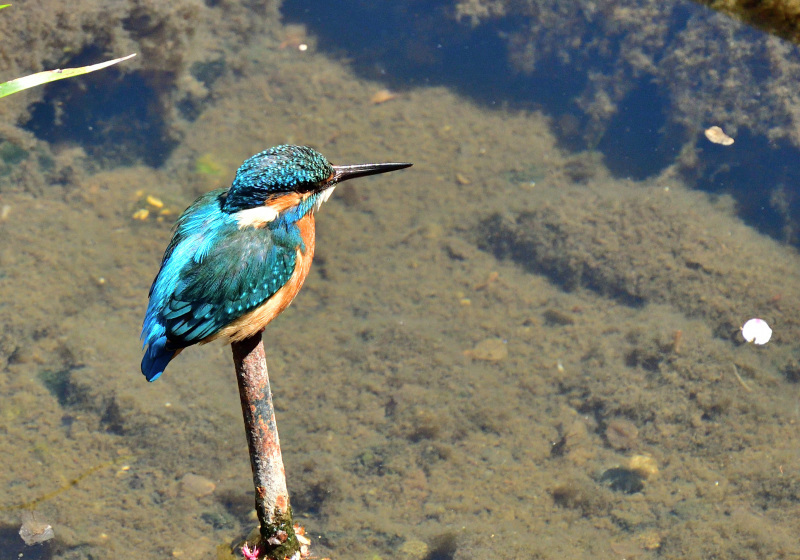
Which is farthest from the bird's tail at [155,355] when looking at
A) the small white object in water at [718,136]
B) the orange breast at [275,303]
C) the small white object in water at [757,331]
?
the small white object in water at [718,136]

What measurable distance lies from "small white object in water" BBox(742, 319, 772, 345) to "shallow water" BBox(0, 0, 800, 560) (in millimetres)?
67

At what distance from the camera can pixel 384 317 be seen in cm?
463

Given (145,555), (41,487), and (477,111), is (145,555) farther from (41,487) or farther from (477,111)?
(477,111)

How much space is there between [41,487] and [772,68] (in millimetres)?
5999

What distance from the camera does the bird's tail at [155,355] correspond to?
2.27 m

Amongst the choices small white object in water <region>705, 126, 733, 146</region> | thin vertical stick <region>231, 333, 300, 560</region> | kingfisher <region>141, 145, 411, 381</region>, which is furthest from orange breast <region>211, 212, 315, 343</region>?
small white object in water <region>705, 126, 733, 146</region>

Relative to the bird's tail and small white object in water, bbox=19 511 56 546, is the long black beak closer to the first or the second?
the bird's tail

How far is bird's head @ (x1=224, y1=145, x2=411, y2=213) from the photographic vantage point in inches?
92.9

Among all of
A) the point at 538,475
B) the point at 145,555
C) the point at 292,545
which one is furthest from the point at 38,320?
the point at 538,475

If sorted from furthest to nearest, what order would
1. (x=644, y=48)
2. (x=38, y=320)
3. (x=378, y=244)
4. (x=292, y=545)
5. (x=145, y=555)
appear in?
(x=644, y=48) < (x=378, y=244) < (x=38, y=320) < (x=145, y=555) < (x=292, y=545)

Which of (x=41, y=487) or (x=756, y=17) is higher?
(x=756, y=17)

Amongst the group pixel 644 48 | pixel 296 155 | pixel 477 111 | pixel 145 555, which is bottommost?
pixel 145 555

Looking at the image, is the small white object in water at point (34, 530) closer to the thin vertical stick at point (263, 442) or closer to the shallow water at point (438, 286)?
the shallow water at point (438, 286)

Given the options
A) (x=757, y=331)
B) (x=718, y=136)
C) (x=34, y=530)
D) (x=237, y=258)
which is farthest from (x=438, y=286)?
(x=34, y=530)
